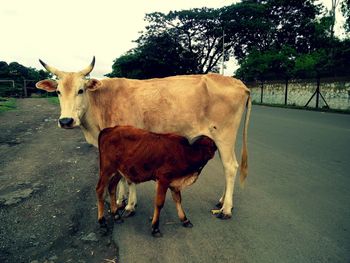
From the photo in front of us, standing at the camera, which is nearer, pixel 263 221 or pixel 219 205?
pixel 263 221

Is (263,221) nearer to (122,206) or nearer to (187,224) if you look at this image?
(187,224)

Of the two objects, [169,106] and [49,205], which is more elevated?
[169,106]

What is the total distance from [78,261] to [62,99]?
217cm

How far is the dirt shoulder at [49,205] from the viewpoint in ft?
9.86

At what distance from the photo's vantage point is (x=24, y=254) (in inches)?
116

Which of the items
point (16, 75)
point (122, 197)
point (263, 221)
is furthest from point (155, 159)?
point (16, 75)

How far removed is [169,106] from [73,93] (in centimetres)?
133

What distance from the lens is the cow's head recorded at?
12.9 feet

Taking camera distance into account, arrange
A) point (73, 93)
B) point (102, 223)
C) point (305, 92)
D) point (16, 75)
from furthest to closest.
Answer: point (16, 75), point (305, 92), point (73, 93), point (102, 223)

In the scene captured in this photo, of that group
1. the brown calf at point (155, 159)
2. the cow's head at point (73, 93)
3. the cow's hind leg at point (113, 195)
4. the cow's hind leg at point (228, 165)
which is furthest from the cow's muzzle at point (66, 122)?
the cow's hind leg at point (228, 165)

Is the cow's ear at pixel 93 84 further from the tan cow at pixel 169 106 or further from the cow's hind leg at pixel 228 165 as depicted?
the cow's hind leg at pixel 228 165

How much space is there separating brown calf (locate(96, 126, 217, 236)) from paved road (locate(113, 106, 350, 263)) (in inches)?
11.5

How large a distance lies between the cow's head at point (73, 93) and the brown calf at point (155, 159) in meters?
0.73

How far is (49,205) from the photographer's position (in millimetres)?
4090
